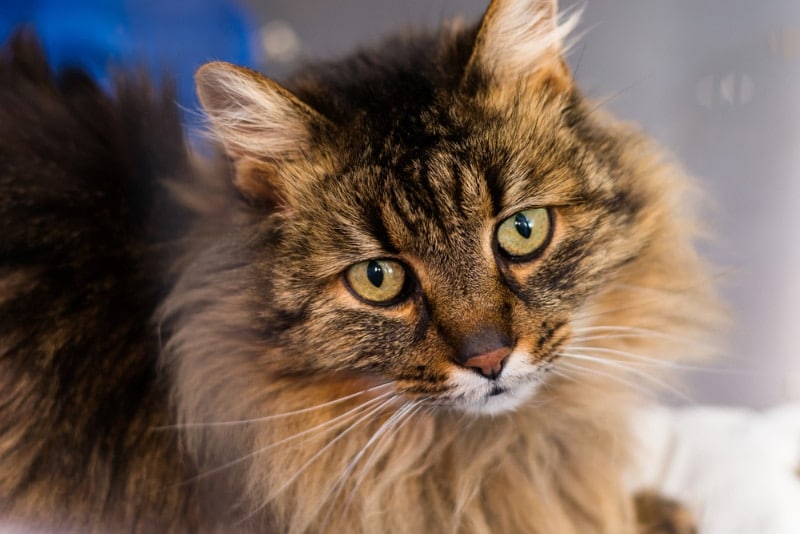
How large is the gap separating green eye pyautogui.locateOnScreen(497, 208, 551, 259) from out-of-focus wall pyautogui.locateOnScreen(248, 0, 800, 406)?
43 centimetres

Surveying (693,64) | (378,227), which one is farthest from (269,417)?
(693,64)

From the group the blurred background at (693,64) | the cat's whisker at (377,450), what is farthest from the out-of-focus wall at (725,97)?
the cat's whisker at (377,450)

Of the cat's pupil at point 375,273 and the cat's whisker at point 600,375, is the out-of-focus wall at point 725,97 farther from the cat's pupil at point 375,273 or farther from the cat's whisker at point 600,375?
the cat's pupil at point 375,273

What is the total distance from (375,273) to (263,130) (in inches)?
9.3

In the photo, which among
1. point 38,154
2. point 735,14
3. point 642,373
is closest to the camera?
point 38,154

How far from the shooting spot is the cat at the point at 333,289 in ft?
2.89

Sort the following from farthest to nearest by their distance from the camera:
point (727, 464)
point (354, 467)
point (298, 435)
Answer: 1. point (727, 464)
2. point (354, 467)
3. point (298, 435)

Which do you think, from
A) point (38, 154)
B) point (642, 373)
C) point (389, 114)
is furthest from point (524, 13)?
point (38, 154)

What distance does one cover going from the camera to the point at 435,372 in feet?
2.82

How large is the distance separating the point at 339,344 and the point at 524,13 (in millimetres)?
501

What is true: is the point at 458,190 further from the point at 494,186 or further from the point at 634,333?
the point at 634,333

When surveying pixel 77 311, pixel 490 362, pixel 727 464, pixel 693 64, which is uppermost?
pixel 693 64

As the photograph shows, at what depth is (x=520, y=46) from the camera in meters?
0.96

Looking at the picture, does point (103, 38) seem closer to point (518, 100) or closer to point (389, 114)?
point (389, 114)
